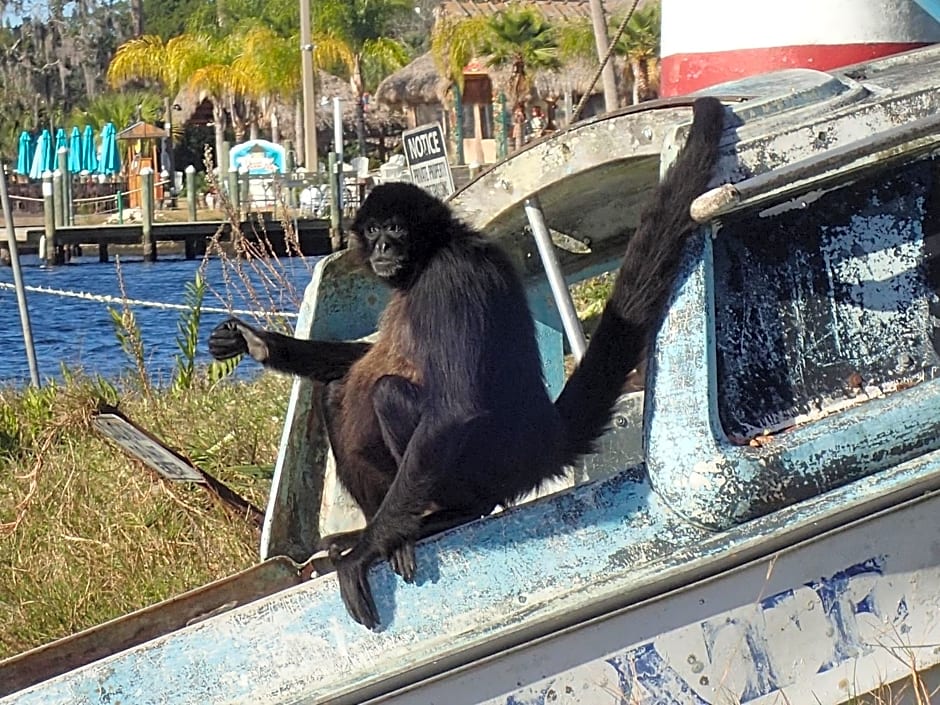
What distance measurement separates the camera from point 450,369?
13.1 ft

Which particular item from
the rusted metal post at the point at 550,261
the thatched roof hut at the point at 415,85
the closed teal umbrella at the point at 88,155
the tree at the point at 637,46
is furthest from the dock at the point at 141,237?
the rusted metal post at the point at 550,261

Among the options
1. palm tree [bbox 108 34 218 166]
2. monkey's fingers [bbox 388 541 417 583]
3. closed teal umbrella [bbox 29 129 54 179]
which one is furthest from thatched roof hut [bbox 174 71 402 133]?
monkey's fingers [bbox 388 541 417 583]

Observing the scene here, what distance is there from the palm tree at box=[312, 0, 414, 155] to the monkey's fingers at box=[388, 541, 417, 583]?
49.1 meters

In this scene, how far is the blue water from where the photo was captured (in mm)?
10430

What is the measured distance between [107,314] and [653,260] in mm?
18157

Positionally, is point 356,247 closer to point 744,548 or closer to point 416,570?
point 416,570

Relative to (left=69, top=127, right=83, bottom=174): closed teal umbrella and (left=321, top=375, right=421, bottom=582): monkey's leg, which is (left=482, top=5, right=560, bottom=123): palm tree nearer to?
(left=69, top=127, right=83, bottom=174): closed teal umbrella

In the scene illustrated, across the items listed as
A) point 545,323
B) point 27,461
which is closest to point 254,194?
point 27,461

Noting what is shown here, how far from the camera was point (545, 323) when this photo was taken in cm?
527

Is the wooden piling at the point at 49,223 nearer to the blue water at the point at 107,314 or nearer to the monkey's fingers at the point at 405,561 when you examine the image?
the blue water at the point at 107,314

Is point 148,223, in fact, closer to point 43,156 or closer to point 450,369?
point 43,156

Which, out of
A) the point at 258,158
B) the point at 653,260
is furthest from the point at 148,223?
the point at 653,260

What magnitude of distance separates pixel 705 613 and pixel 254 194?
1505 inches

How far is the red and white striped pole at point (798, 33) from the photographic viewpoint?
5074 millimetres
